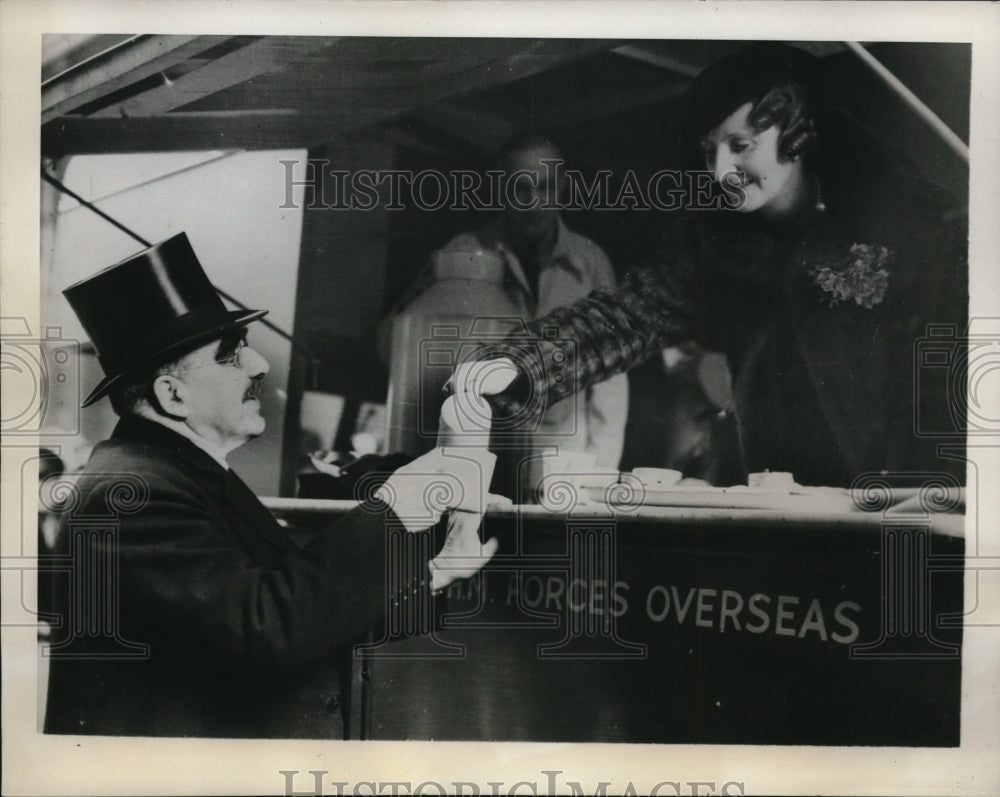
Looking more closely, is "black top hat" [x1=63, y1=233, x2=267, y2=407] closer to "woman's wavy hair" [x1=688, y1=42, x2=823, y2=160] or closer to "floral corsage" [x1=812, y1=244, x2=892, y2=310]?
"woman's wavy hair" [x1=688, y1=42, x2=823, y2=160]

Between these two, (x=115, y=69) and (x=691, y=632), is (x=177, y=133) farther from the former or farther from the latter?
(x=691, y=632)

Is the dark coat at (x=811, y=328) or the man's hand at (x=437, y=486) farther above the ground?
the dark coat at (x=811, y=328)

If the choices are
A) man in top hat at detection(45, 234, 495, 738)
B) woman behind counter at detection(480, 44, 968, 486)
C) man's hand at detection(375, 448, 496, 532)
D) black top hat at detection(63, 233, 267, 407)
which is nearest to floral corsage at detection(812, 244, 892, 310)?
woman behind counter at detection(480, 44, 968, 486)

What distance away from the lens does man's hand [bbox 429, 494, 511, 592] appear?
2902mm

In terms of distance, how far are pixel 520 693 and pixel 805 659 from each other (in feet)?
3.17

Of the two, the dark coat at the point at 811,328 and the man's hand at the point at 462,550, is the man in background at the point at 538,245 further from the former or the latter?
the man's hand at the point at 462,550

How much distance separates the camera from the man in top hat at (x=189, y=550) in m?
2.85

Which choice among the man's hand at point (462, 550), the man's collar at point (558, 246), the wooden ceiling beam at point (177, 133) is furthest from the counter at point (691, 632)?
the wooden ceiling beam at point (177, 133)

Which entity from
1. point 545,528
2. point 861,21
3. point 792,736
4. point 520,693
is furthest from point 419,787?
point 861,21

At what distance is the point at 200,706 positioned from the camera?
2914mm

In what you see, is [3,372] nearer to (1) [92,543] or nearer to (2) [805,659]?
(1) [92,543]

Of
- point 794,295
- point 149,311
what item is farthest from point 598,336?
point 149,311

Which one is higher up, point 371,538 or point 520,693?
point 371,538

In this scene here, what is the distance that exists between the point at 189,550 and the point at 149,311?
2.61 feet
